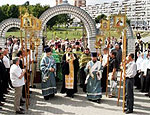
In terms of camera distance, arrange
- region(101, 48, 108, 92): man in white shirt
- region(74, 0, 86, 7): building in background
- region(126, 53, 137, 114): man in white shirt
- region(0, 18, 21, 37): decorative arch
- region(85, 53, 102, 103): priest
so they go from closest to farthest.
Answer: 1. region(126, 53, 137, 114): man in white shirt
2. region(85, 53, 102, 103): priest
3. region(101, 48, 108, 92): man in white shirt
4. region(0, 18, 21, 37): decorative arch
5. region(74, 0, 86, 7): building in background

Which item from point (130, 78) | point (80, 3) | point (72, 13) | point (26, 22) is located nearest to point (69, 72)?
point (26, 22)

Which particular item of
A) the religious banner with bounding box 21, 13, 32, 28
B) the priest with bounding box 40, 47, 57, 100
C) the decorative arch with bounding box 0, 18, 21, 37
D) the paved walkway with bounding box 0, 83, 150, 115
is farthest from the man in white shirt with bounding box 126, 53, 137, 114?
the decorative arch with bounding box 0, 18, 21, 37

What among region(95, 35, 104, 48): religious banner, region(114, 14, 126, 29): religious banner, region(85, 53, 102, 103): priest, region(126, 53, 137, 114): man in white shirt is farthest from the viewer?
region(95, 35, 104, 48): religious banner

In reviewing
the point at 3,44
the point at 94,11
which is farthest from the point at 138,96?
the point at 94,11

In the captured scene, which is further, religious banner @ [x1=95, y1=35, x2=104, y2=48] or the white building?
the white building

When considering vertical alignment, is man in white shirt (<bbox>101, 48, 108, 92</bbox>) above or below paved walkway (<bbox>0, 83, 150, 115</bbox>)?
above

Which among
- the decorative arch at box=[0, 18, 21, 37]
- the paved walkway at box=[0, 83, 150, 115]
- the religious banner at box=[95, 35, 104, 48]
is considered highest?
the decorative arch at box=[0, 18, 21, 37]

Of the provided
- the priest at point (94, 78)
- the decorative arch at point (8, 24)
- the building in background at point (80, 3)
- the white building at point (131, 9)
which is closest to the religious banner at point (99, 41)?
the priest at point (94, 78)

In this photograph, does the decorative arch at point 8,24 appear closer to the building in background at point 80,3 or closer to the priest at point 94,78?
the priest at point 94,78

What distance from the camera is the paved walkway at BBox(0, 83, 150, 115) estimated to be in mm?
6520

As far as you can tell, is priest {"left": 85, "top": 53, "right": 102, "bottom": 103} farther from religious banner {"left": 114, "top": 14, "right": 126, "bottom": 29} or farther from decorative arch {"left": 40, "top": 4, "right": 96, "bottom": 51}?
decorative arch {"left": 40, "top": 4, "right": 96, "bottom": 51}

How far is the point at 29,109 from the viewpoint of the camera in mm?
6750

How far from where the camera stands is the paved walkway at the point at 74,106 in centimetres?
652

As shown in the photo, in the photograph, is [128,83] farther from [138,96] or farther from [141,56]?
[141,56]
